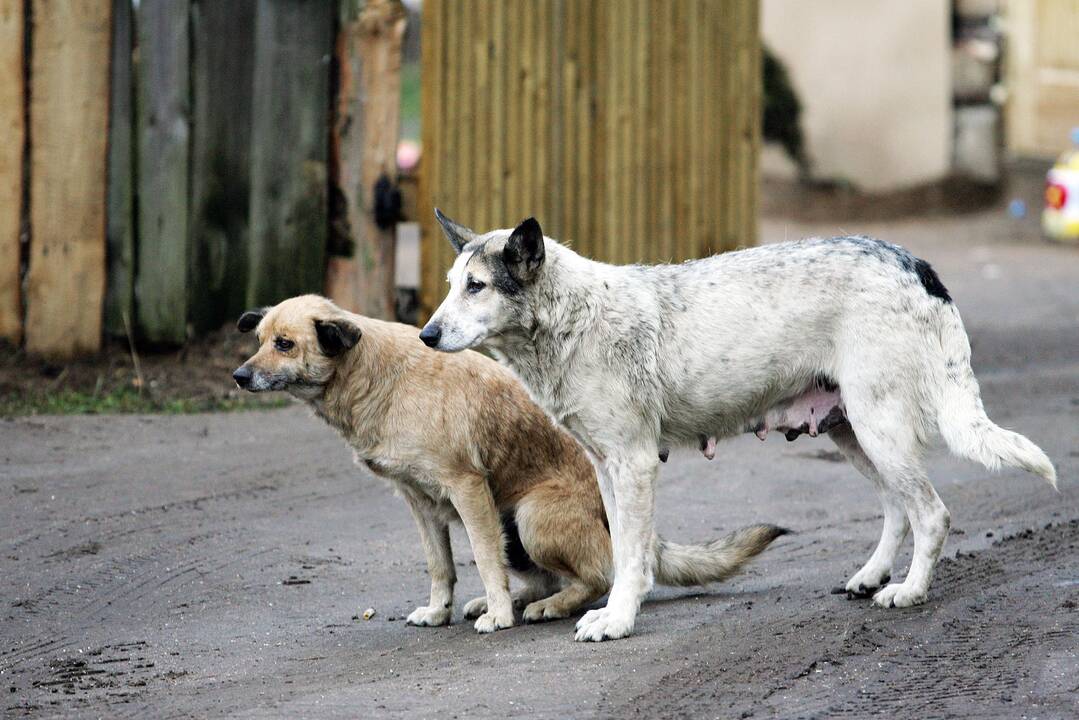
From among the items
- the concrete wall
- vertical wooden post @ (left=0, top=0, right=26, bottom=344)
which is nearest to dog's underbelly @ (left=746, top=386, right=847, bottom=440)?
vertical wooden post @ (left=0, top=0, right=26, bottom=344)

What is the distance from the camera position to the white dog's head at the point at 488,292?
6086 mm

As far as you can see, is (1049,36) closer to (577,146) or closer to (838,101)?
(838,101)

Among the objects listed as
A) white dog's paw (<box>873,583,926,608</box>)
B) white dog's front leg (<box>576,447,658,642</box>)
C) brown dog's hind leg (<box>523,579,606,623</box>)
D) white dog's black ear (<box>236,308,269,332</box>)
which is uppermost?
white dog's black ear (<box>236,308,269,332</box>)

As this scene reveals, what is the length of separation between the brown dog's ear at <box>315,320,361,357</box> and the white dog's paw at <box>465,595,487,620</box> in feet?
4.12

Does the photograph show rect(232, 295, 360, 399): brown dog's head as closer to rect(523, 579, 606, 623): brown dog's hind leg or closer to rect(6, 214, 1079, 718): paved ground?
rect(6, 214, 1079, 718): paved ground

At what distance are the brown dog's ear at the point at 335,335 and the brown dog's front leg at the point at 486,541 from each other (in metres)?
0.76

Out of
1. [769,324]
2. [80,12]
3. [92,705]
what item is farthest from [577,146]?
[92,705]

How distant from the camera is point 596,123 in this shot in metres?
11.7

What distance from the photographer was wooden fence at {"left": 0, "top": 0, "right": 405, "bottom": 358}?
9.66 m

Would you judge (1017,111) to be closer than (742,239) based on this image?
No

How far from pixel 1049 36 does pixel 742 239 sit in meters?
10.3

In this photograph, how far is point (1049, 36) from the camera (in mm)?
20844

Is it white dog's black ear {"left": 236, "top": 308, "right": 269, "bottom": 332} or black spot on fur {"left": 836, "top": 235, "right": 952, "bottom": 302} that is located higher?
black spot on fur {"left": 836, "top": 235, "right": 952, "bottom": 302}

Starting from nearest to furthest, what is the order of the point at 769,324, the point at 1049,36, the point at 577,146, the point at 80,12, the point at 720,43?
1. the point at 769,324
2. the point at 80,12
3. the point at 577,146
4. the point at 720,43
5. the point at 1049,36
